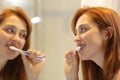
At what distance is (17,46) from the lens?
99cm

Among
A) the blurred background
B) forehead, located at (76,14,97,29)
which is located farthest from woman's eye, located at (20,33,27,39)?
the blurred background

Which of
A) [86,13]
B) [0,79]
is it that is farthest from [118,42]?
[0,79]

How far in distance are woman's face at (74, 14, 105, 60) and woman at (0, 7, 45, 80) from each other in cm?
18

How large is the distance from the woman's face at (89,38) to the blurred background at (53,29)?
56 cm

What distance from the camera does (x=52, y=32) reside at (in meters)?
1.53

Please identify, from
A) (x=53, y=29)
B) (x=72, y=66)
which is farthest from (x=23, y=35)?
(x=53, y=29)

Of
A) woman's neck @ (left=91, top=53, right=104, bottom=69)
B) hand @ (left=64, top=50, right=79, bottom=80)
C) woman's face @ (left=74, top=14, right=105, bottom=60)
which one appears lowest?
hand @ (left=64, top=50, right=79, bottom=80)

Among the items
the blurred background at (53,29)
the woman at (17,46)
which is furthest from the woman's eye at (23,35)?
the blurred background at (53,29)

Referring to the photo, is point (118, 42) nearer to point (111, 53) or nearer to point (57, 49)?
point (111, 53)

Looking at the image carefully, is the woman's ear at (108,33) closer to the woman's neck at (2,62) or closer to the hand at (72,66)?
the hand at (72,66)

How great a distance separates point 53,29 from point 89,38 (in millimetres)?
626

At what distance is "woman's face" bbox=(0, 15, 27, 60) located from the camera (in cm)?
96

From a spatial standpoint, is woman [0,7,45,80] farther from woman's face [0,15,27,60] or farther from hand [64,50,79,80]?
hand [64,50,79,80]

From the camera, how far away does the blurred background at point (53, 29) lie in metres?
1.52
